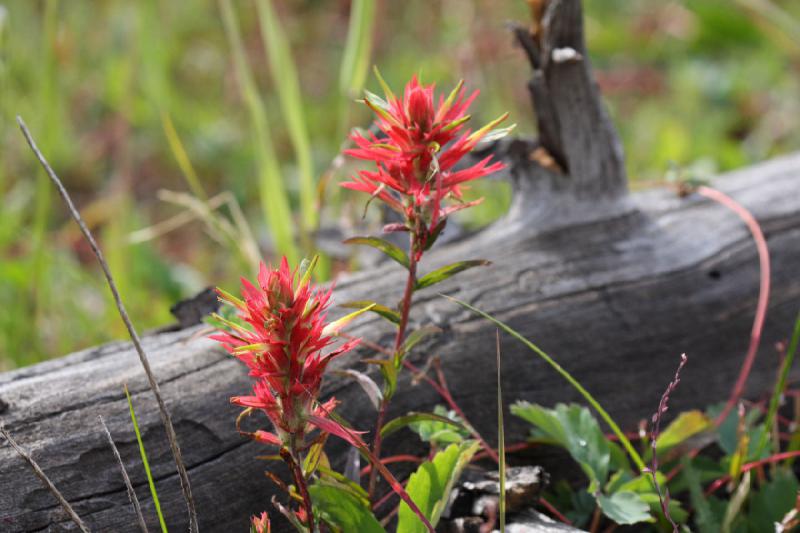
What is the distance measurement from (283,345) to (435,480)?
1.16 ft

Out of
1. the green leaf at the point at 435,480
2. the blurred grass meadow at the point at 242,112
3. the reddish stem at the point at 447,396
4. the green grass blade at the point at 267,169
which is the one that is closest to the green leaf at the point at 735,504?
the reddish stem at the point at 447,396

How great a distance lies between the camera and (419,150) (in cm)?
106

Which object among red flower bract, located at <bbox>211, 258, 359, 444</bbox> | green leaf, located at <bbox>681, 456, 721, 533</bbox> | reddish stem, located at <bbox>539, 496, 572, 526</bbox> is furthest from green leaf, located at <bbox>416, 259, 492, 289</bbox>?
green leaf, located at <bbox>681, 456, 721, 533</bbox>

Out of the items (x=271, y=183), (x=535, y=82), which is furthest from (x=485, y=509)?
(x=271, y=183)

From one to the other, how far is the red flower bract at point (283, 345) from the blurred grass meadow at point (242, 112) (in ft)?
3.65

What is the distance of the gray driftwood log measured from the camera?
1.28m

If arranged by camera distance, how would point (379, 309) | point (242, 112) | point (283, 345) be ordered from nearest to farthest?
1. point (283, 345)
2. point (379, 309)
3. point (242, 112)

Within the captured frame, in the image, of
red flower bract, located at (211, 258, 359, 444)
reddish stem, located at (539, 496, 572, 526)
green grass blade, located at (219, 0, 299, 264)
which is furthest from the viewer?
green grass blade, located at (219, 0, 299, 264)

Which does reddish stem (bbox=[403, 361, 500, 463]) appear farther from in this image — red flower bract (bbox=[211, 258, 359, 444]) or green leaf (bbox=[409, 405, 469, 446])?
red flower bract (bbox=[211, 258, 359, 444])

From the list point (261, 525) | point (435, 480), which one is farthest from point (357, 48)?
point (261, 525)

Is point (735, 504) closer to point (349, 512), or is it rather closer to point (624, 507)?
point (624, 507)

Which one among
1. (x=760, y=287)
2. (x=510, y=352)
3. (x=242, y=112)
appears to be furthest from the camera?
(x=242, y=112)

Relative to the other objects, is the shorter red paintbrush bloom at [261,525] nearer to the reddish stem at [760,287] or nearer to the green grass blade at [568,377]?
the green grass blade at [568,377]

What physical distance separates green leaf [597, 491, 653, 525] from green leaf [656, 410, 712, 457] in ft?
0.53
